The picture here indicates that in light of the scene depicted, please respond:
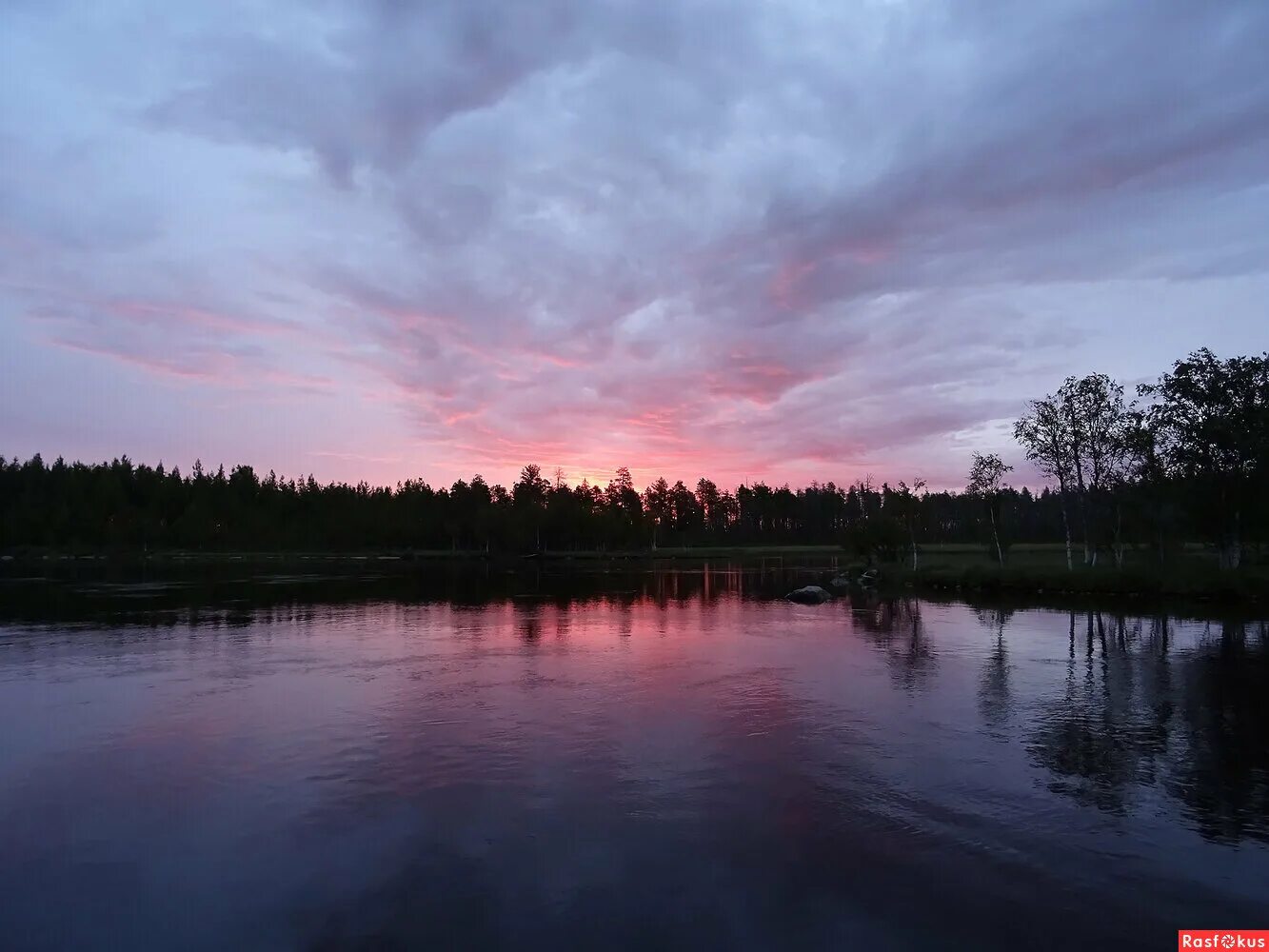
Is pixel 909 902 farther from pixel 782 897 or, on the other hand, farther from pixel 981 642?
pixel 981 642

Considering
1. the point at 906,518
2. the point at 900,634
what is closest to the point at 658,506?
the point at 906,518

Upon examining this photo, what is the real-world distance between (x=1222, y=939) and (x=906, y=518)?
69.7m

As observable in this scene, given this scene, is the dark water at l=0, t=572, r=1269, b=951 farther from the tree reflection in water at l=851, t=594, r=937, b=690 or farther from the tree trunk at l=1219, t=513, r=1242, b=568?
the tree trunk at l=1219, t=513, r=1242, b=568

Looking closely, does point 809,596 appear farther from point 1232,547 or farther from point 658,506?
point 658,506

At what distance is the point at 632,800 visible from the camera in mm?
11719

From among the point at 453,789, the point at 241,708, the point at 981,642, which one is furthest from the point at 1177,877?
the point at 981,642

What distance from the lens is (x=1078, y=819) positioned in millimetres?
10734

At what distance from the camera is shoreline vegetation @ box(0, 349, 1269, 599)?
47.0 m

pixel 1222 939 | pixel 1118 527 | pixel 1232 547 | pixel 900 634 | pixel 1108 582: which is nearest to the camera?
pixel 1222 939

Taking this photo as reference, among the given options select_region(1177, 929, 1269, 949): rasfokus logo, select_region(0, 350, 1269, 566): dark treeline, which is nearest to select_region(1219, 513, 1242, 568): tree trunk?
select_region(0, 350, 1269, 566): dark treeline

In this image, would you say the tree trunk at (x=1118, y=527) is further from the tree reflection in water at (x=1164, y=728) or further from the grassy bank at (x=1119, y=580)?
the tree reflection in water at (x=1164, y=728)

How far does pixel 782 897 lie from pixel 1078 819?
5.02 meters

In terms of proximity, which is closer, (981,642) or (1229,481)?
(981,642)

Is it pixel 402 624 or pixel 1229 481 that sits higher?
pixel 1229 481
